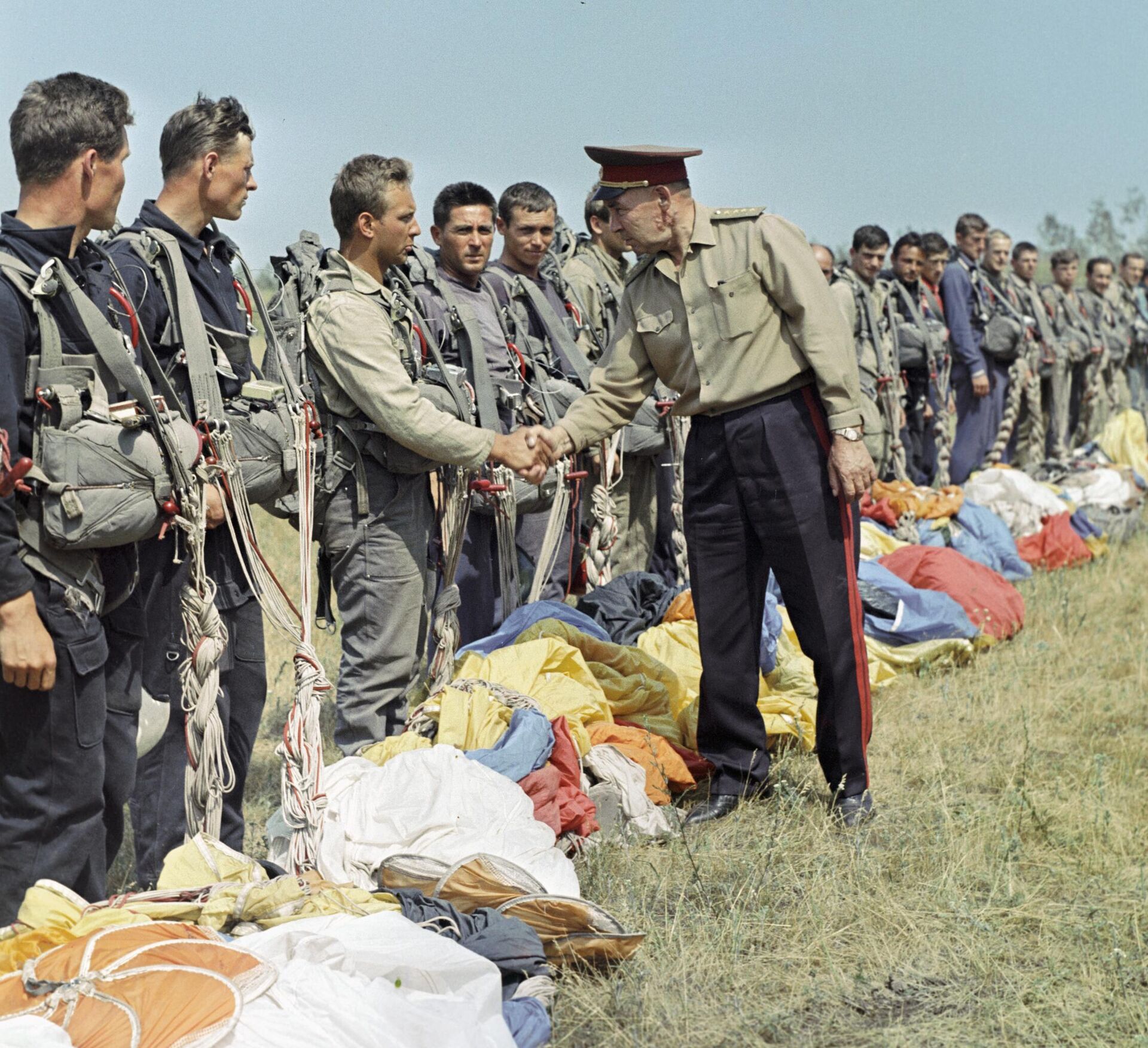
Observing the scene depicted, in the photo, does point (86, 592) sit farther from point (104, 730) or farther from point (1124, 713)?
point (1124, 713)

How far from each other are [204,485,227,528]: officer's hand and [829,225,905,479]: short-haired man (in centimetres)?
564

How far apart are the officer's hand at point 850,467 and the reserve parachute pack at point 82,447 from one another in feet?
6.08

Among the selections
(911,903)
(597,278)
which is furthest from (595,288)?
(911,903)

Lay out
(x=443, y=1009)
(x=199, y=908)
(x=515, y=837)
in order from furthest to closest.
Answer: (x=515, y=837)
(x=199, y=908)
(x=443, y=1009)

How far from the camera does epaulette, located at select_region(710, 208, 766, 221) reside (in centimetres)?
401

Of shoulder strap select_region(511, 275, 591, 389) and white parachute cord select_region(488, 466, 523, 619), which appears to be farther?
shoulder strap select_region(511, 275, 591, 389)

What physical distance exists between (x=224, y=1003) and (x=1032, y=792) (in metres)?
2.88

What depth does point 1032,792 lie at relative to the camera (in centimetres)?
440

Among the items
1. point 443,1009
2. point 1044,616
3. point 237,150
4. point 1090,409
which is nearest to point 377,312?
point 237,150

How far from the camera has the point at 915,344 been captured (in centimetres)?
974

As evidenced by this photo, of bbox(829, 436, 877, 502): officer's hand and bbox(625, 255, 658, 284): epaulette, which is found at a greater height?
bbox(625, 255, 658, 284): epaulette

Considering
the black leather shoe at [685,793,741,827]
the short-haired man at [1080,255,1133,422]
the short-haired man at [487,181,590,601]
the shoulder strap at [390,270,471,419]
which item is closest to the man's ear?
the shoulder strap at [390,270,471,419]

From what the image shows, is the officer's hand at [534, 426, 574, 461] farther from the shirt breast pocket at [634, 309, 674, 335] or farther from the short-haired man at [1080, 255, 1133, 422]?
the short-haired man at [1080, 255, 1133, 422]

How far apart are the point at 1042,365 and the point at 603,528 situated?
7.17m
